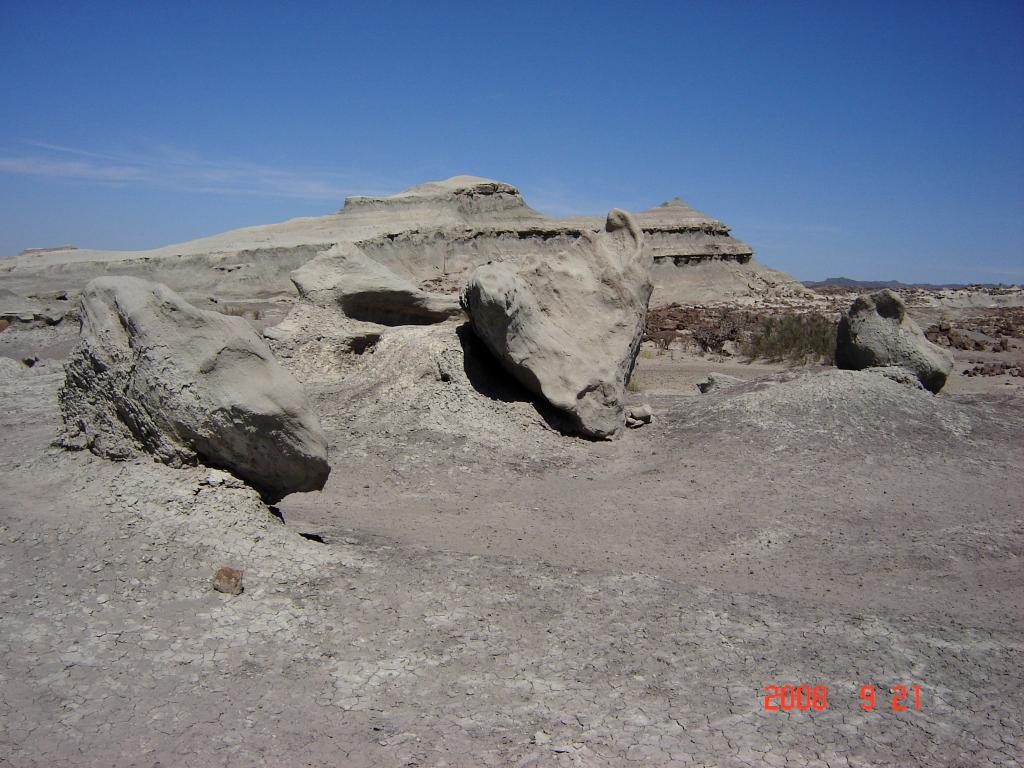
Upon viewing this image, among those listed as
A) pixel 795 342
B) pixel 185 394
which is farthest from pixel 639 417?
pixel 795 342

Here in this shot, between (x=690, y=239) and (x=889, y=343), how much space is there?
28.5 m

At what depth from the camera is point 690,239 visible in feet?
124

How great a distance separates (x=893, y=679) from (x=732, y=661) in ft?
2.34

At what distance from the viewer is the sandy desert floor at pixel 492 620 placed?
120 inches

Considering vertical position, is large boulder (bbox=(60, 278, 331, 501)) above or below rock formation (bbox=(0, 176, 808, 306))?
below

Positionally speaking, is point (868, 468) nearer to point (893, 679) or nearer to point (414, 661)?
point (893, 679)

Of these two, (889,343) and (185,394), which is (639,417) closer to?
(889,343)

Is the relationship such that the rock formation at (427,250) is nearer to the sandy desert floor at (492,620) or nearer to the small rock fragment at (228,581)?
the sandy desert floor at (492,620)

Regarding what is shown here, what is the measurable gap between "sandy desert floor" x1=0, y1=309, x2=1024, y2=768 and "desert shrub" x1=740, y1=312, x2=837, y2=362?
29.2 ft

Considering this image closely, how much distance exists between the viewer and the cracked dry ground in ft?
9.97

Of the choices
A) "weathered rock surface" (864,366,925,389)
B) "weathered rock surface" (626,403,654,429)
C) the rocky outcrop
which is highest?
"weathered rock surface" (864,366,925,389)
